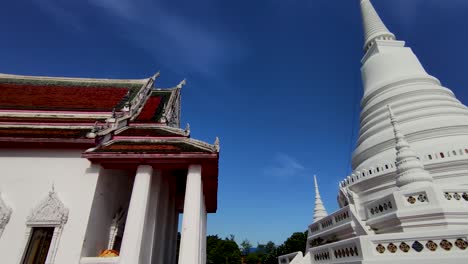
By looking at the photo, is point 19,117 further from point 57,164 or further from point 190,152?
point 190,152

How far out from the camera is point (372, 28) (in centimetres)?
1633

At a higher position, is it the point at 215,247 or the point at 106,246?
the point at 215,247

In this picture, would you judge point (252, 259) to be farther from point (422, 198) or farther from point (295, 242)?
point (422, 198)

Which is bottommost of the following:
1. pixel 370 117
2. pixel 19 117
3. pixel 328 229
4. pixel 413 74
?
pixel 328 229

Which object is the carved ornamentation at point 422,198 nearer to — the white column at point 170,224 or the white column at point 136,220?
the white column at point 136,220

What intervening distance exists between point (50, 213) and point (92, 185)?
1077 mm

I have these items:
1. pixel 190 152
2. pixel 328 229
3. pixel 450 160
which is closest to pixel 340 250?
pixel 328 229

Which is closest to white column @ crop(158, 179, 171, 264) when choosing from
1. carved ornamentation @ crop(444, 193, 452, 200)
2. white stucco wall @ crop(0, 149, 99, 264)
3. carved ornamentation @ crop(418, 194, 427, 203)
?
white stucco wall @ crop(0, 149, 99, 264)

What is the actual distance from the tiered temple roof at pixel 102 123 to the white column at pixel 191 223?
477 millimetres

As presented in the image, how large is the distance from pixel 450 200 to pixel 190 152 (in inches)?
230

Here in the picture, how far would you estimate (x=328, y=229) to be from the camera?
8688mm

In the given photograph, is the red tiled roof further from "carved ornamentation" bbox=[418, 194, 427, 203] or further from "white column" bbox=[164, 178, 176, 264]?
"carved ornamentation" bbox=[418, 194, 427, 203]

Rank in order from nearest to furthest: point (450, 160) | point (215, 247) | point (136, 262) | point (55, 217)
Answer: point (136, 262) < point (55, 217) < point (450, 160) < point (215, 247)

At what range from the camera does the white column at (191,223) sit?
5992mm
